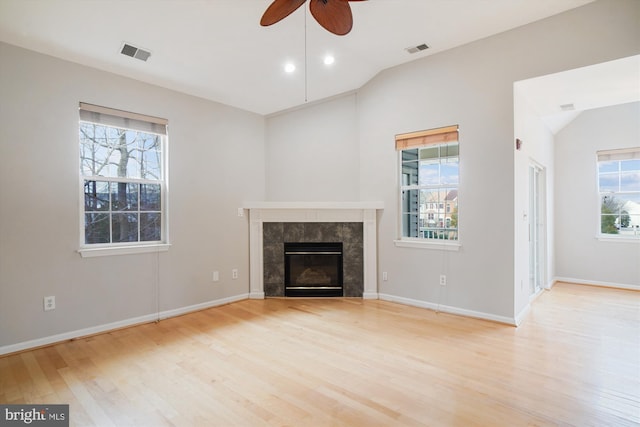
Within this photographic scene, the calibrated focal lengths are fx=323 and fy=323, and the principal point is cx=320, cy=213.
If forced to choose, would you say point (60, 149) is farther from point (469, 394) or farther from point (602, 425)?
point (602, 425)

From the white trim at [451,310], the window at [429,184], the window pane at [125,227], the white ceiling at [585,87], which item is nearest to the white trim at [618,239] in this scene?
the white ceiling at [585,87]

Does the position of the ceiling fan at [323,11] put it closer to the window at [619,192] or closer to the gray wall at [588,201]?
the gray wall at [588,201]

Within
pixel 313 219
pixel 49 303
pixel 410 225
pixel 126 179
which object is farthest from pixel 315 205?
pixel 49 303

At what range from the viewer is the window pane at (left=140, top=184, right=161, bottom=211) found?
3863 millimetres

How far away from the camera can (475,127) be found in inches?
144

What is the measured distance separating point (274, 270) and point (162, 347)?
1949mm

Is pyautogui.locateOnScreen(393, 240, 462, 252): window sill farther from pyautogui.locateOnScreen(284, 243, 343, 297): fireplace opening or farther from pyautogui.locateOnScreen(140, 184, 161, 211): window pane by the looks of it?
pyautogui.locateOnScreen(140, 184, 161, 211): window pane

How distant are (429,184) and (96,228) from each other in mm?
3911

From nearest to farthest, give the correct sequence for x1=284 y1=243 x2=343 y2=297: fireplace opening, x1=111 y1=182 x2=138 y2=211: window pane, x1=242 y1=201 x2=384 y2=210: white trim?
x1=111 y1=182 x2=138 y2=211: window pane → x1=242 y1=201 x2=384 y2=210: white trim → x1=284 y1=243 x2=343 y2=297: fireplace opening

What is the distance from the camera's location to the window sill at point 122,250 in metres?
3.32

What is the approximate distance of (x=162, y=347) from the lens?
3.04 metres

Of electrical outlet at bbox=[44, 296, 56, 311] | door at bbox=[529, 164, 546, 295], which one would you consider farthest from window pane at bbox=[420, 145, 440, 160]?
electrical outlet at bbox=[44, 296, 56, 311]

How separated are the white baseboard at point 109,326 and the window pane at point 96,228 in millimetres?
914

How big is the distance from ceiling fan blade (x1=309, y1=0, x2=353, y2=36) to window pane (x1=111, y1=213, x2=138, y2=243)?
3014 mm
